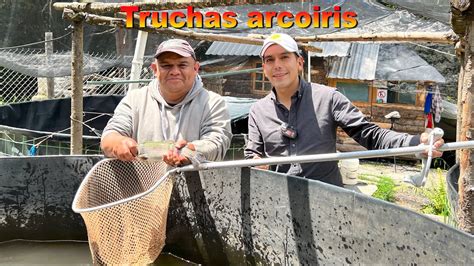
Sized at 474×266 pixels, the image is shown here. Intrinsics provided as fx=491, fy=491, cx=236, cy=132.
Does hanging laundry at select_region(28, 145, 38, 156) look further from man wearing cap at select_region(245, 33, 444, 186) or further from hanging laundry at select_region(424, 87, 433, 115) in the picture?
hanging laundry at select_region(424, 87, 433, 115)

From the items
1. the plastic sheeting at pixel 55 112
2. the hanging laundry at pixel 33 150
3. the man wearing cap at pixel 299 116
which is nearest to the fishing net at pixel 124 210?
the man wearing cap at pixel 299 116

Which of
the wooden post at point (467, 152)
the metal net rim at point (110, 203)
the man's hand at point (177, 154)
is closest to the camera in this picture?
the metal net rim at point (110, 203)

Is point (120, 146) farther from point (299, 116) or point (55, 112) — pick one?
point (55, 112)

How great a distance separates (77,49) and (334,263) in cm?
295

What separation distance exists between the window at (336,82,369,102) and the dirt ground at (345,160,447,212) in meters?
1.67

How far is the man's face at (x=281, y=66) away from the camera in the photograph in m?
2.54

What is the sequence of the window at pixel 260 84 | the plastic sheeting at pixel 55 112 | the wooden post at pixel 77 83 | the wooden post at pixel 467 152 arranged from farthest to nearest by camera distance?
the window at pixel 260 84 < the plastic sheeting at pixel 55 112 < the wooden post at pixel 77 83 < the wooden post at pixel 467 152

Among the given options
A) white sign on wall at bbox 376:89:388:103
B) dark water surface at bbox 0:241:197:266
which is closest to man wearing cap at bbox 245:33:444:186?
dark water surface at bbox 0:241:197:266

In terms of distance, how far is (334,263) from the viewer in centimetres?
236

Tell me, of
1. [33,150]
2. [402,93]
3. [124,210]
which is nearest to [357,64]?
[402,93]

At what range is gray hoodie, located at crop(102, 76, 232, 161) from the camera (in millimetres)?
2814

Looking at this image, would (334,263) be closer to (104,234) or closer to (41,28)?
(104,234)

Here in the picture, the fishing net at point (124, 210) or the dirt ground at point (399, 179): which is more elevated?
the fishing net at point (124, 210)

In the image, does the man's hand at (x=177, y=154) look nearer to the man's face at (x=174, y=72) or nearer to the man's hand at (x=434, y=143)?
the man's face at (x=174, y=72)
